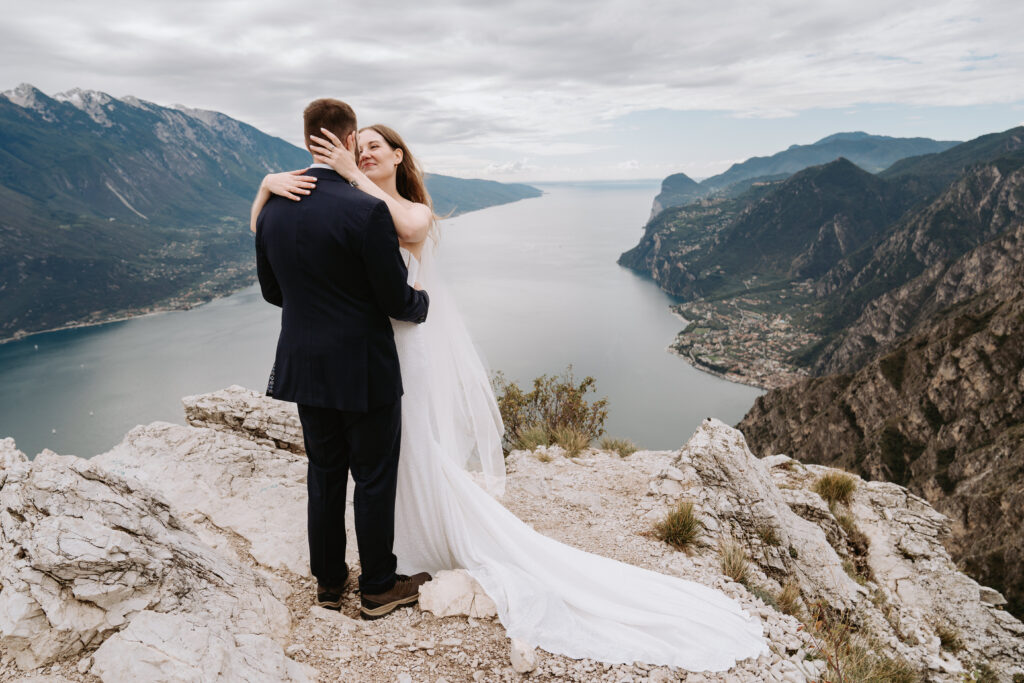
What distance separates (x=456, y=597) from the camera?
2.85 metres

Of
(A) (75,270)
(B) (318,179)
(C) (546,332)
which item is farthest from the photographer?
(A) (75,270)

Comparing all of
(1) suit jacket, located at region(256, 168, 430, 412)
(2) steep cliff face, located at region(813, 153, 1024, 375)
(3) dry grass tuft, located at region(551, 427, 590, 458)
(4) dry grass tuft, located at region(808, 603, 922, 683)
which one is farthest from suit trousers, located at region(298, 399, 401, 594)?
(2) steep cliff face, located at region(813, 153, 1024, 375)

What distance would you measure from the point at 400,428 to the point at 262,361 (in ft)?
254

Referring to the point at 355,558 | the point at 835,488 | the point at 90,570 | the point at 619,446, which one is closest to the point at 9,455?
the point at 90,570

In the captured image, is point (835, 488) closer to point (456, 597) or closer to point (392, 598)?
point (456, 597)

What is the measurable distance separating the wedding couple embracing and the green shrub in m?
3.58

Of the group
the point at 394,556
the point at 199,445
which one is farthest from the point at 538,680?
the point at 199,445

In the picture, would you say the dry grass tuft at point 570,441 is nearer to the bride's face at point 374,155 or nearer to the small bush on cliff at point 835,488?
the small bush on cliff at point 835,488

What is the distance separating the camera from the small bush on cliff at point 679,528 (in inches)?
159

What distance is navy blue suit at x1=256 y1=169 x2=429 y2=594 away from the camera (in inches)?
87.2

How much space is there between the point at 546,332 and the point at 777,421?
3638 cm

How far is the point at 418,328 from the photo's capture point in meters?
2.79

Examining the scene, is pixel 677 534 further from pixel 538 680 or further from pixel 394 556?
pixel 394 556

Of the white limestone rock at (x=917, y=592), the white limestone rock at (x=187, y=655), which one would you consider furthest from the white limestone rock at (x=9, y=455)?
the white limestone rock at (x=917, y=592)
